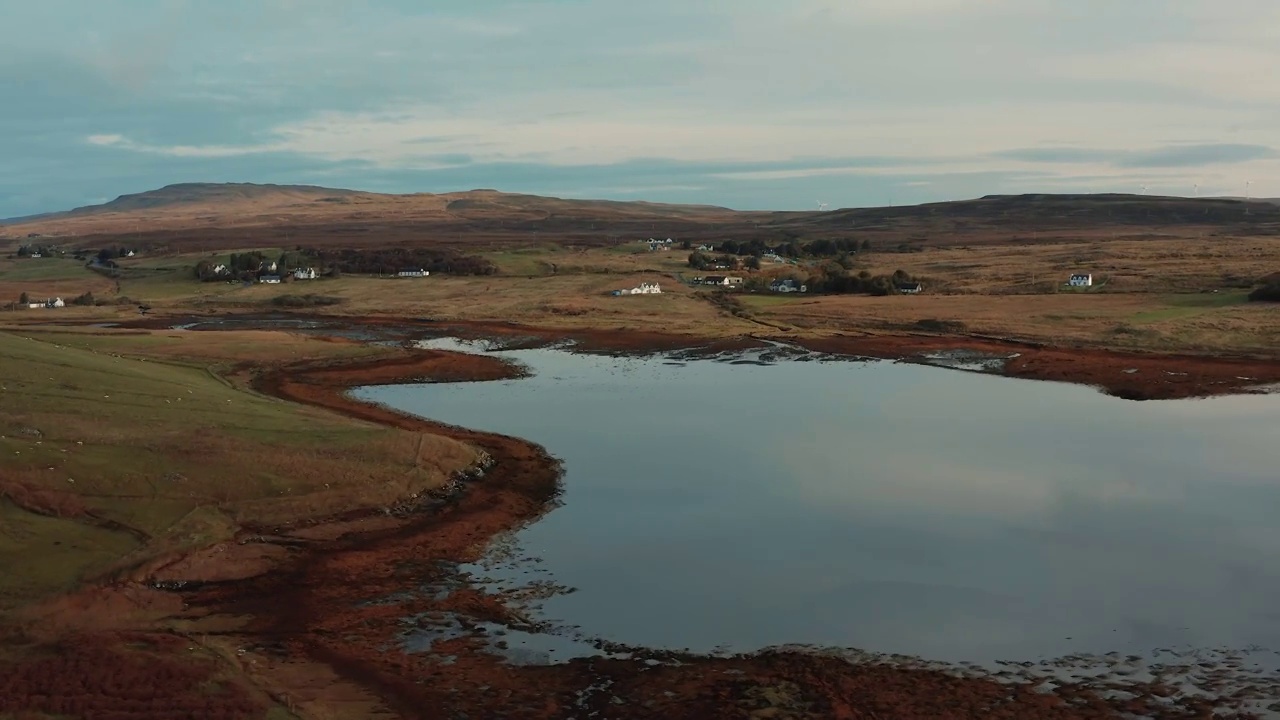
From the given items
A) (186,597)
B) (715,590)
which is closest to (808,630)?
(715,590)

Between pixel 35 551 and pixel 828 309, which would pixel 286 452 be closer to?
pixel 35 551

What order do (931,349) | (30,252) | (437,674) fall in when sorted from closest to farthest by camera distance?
(437,674)
(931,349)
(30,252)

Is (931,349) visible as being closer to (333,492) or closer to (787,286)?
(787,286)

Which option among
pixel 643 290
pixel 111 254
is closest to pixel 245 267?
pixel 111 254

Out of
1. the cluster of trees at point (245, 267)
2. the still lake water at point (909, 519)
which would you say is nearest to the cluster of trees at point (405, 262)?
the cluster of trees at point (245, 267)

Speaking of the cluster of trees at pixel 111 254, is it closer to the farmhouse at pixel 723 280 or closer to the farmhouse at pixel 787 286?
the farmhouse at pixel 723 280
